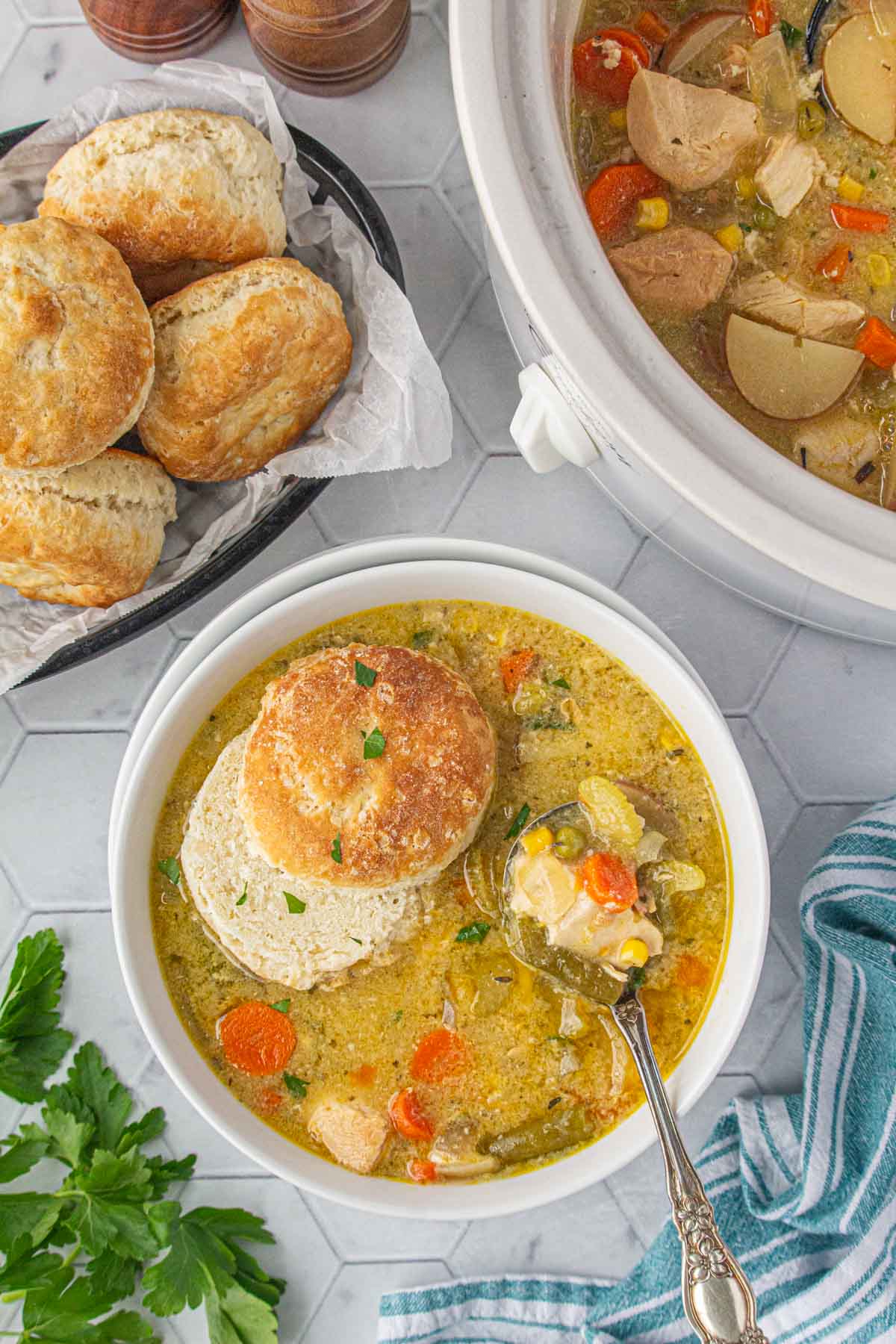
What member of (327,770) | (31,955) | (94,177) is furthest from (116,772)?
(94,177)

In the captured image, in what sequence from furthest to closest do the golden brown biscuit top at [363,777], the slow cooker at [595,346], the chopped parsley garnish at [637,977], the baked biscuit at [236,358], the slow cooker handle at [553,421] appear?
1. the chopped parsley garnish at [637,977]
2. the golden brown biscuit top at [363,777]
3. the baked biscuit at [236,358]
4. the slow cooker handle at [553,421]
5. the slow cooker at [595,346]

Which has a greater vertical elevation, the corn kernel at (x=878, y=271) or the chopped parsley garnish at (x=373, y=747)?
the corn kernel at (x=878, y=271)

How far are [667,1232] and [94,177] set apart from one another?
2032 millimetres

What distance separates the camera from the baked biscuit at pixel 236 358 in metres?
1.72

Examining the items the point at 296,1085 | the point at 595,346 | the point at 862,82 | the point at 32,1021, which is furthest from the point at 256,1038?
the point at 862,82

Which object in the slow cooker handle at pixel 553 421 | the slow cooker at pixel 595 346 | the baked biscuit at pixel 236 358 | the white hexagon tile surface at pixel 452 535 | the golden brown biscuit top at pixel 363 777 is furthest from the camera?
the white hexagon tile surface at pixel 452 535

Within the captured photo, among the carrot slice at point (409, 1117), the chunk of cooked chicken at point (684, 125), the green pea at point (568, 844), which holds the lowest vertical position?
the carrot slice at point (409, 1117)

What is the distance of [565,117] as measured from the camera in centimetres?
160

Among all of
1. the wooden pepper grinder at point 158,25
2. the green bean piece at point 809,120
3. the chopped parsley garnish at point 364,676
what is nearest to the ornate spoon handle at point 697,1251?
the chopped parsley garnish at point 364,676

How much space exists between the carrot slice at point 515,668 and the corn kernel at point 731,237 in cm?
70

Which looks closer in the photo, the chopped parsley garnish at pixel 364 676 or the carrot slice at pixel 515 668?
the chopped parsley garnish at pixel 364 676

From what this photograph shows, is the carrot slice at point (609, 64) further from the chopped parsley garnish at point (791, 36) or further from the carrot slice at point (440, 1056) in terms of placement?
the carrot slice at point (440, 1056)

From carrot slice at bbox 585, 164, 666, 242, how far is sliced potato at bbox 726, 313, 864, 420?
207 millimetres

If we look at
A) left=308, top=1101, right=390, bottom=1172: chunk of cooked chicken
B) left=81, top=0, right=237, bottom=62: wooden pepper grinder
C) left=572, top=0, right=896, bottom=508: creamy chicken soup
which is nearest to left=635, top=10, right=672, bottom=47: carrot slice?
left=572, top=0, right=896, bottom=508: creamy chicken soup
